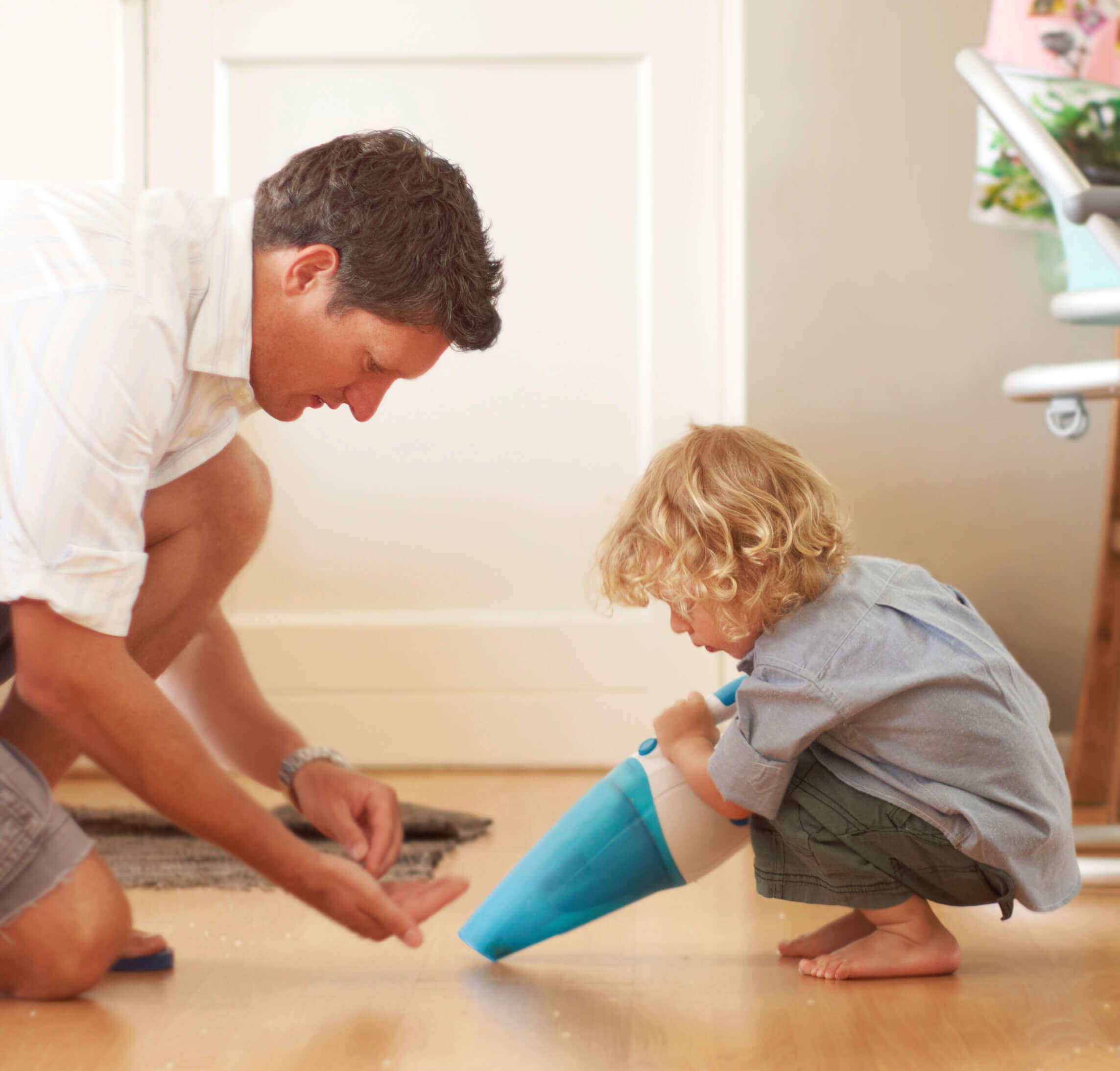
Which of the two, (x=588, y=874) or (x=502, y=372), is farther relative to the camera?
(x=502, y=372)

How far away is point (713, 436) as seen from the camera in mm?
932

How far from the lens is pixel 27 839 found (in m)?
0.84

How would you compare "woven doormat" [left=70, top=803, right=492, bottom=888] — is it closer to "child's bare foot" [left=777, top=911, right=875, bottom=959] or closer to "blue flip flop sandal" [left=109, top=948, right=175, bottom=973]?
"blue flip flop sandal" [left=109, top=948, right=175, bottom=973]

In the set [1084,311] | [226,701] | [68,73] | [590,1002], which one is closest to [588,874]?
[590,1002]

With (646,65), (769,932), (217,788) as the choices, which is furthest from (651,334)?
(217,788)

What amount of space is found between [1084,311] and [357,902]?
82 cm

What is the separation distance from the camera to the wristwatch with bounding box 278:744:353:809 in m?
0.95

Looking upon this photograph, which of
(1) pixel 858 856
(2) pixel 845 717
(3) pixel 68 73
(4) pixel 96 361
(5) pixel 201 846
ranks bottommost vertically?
(5) pixel 201 846

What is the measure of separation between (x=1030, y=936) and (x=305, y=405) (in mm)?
720

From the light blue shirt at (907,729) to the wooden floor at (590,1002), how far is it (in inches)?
4.3

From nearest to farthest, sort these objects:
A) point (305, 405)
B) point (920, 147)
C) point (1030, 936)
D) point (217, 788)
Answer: point (217, 788) < point (305, 405) < point (1030, 936) < point (920, 147)

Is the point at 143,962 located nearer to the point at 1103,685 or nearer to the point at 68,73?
the point at 1103,685

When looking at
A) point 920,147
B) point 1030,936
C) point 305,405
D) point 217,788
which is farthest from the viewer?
point 920,147

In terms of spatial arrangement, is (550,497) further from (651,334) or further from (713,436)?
(713,436)
